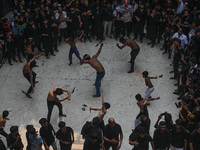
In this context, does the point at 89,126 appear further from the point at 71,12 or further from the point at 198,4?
the point at 198,4

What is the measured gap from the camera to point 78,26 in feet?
43.9

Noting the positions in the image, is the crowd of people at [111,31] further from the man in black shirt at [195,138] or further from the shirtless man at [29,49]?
the man in black shirt at [195,138]

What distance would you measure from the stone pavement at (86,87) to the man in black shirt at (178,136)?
1652 mm

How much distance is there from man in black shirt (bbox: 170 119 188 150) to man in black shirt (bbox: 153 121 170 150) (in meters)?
0.15

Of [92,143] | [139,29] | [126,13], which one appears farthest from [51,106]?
[139,29]

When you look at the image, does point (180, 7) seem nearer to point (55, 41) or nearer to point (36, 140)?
point (55, 41)

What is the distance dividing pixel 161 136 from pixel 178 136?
409 mm

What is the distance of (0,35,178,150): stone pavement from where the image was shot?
10031mm

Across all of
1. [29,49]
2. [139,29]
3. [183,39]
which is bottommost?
[29,49]

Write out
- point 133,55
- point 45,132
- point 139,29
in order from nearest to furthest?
point 45,132 < point 133,55 < point 139,29

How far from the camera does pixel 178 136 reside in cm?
751

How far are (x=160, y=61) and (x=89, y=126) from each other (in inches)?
219

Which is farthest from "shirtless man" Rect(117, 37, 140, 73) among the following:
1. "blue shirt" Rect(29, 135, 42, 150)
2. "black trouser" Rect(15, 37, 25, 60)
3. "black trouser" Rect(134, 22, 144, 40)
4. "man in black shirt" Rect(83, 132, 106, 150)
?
"blue shirt" Rect(29, 135, 42, 150)

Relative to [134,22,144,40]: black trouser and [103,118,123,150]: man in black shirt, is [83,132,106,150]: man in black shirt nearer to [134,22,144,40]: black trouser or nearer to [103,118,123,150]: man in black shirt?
[103,118,123,150]: man in black shirt
